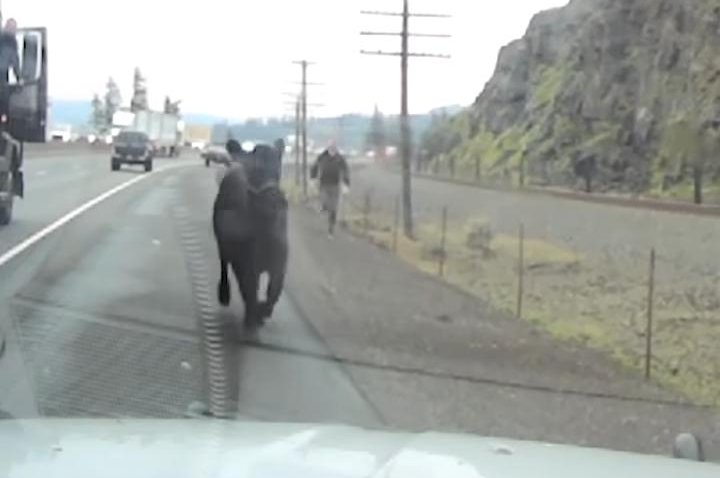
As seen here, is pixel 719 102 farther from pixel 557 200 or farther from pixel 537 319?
pixel 537 319

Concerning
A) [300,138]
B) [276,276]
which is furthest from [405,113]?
[276,276]

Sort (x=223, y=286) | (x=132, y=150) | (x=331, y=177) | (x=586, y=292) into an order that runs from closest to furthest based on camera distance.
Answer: (x=223, y=286)
(x=586, y=292)
(x=331, y=177)
(x=132, y=150)

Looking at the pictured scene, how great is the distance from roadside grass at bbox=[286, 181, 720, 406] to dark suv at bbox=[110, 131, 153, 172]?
763 inches

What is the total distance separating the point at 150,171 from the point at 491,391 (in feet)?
110

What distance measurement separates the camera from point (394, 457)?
405 centimetres

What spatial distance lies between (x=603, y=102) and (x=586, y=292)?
15.1 meters

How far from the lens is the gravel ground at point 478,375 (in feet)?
29.8

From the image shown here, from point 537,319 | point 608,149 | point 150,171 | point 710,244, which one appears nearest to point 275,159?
point 537,319

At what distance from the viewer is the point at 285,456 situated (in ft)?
13.3

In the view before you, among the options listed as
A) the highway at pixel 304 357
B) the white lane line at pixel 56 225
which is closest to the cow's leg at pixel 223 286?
the highway at pixel 304 357

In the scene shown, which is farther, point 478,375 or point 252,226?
point 252,226

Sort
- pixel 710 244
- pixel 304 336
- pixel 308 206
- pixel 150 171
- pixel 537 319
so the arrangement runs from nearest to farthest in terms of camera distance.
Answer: pixel 304 336, pixel 537 319, pixel 710 244, pixel 308 206, pixel 150 171

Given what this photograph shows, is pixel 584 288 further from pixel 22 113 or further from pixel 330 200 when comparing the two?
pixel 22 113

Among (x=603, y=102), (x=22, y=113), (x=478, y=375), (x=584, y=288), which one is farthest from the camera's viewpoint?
(x=603, y=102)
